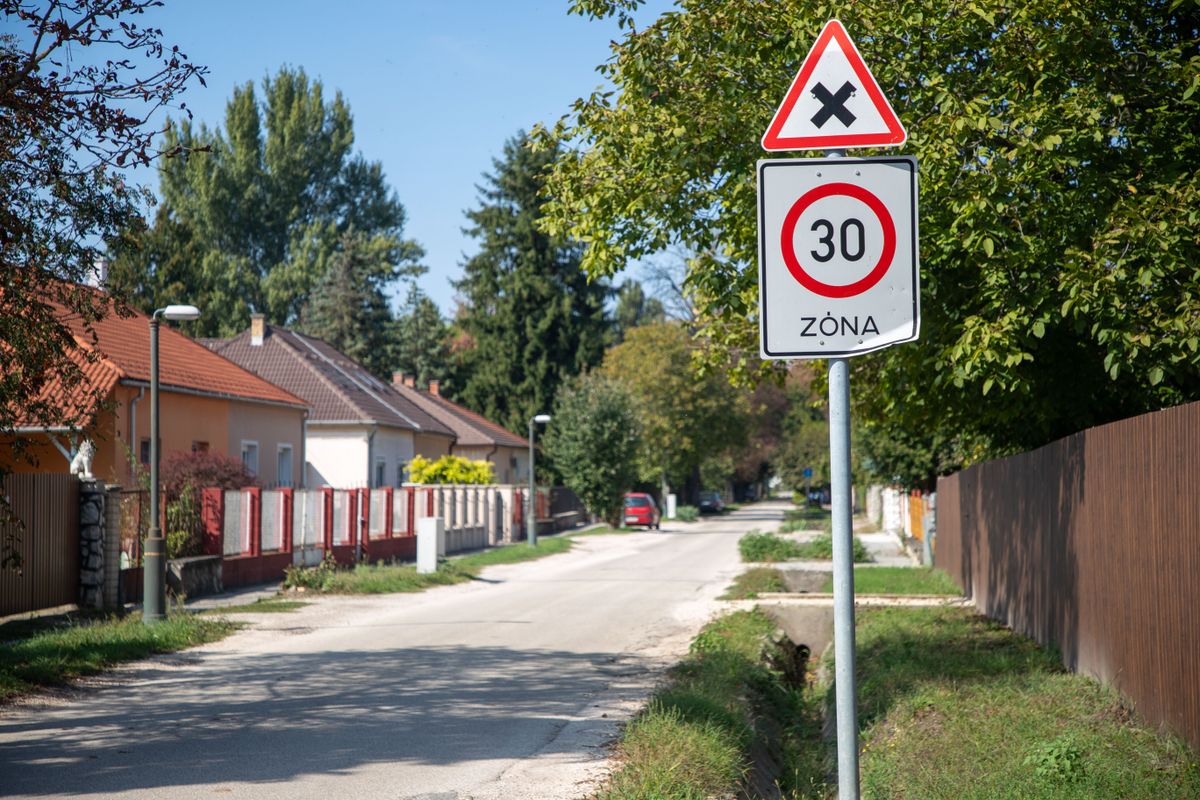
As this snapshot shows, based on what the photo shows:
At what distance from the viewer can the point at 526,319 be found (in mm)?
64750

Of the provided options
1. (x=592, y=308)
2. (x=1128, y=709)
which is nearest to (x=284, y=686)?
(x=1128, y=709)

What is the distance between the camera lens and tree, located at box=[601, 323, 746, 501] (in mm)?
65562

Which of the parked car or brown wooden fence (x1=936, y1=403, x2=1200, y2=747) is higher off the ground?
brown wooden fence (x1=936, y1=403, x2=1200, y2=747)

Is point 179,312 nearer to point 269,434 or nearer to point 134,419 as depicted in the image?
point 134,419

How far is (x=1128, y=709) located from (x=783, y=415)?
87814mm

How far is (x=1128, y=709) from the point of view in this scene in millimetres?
8555

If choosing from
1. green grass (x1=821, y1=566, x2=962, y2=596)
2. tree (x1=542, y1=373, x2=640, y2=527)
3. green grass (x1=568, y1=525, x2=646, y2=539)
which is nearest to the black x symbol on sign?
green grass (x1=821, y1=566, x2=962, y2=596)

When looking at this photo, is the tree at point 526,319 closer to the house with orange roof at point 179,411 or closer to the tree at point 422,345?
the tree at point 422,345

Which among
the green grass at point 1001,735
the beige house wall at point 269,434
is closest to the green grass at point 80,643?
the green grass at point 1001,735

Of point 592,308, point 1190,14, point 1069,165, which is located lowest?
point 1069,165

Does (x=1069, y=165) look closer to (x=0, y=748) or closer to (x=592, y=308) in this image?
(x=0, y=748)

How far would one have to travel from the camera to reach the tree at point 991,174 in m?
10.1

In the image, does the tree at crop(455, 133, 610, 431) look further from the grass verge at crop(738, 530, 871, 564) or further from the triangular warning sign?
the triangular warning sign

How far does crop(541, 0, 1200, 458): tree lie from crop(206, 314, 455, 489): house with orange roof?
2945cm
